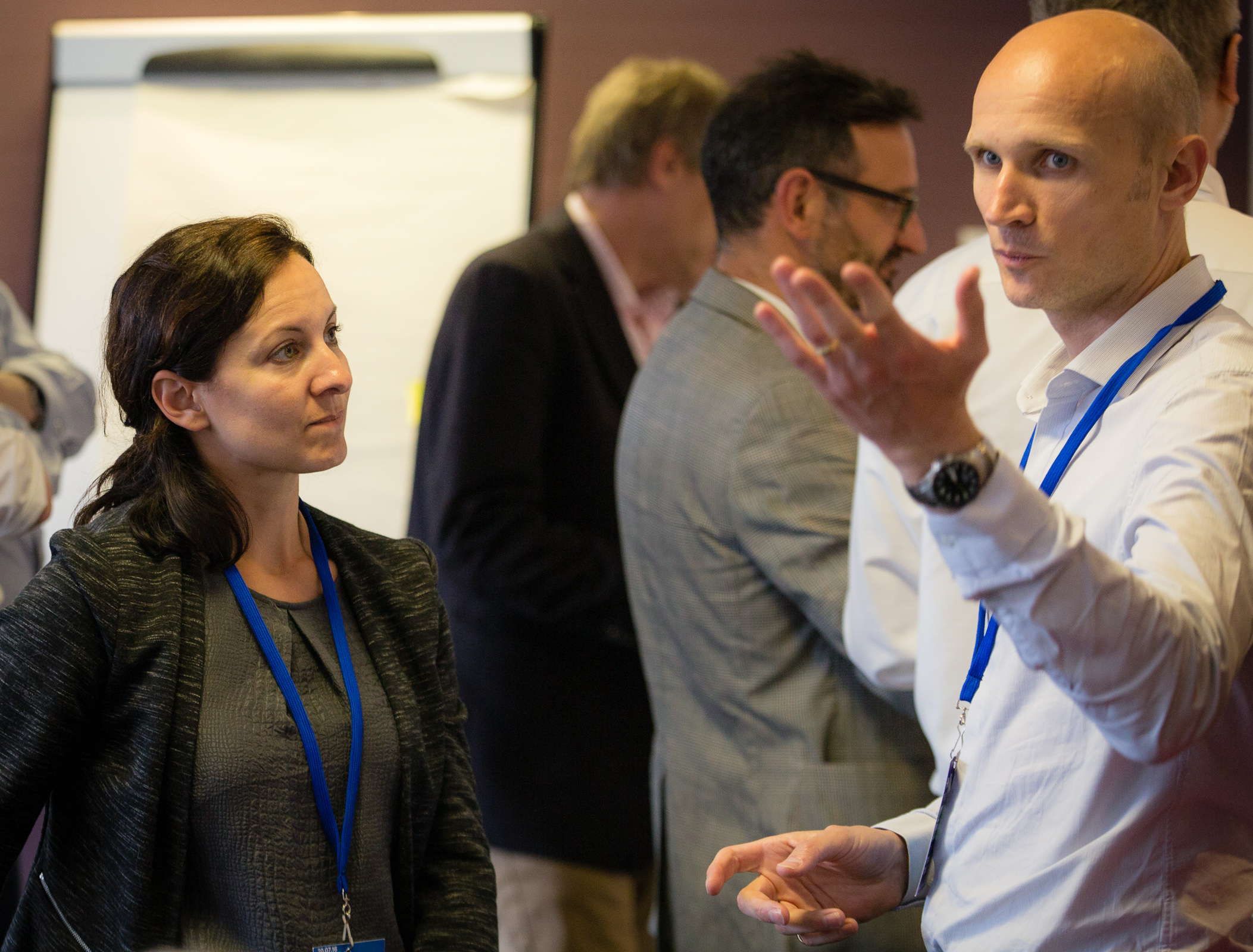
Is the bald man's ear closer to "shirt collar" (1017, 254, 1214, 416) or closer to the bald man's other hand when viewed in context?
"shirt collar" (1017, 254, 1214, 416)

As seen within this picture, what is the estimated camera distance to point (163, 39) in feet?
11.6

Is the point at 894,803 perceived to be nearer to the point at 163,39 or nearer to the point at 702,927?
the point at 702,927

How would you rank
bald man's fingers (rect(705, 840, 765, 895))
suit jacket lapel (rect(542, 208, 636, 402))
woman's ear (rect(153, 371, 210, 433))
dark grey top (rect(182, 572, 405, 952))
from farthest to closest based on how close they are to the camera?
suit jacket lapel (rect(542, 208, 636, 402)), woman's ear (rect(153, 371, 210, 433)), dark grey top (rect(182, 572, 405, 952)), bald man's fingers (rect(705, 840, 765, 895))

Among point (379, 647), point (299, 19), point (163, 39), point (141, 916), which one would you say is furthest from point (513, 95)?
point (141, 916)

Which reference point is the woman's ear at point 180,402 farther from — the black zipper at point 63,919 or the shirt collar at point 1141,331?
the shirt collar at point 1141,331

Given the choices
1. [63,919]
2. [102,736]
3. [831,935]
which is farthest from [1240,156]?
[63,919]

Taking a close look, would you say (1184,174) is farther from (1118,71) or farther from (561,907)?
(561,907)

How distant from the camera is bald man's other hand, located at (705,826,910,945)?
116cm

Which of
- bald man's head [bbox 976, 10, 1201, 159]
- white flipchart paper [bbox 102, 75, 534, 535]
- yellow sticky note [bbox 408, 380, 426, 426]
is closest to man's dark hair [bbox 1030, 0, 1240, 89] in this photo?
bald man's head [bbox 976, 10, 1201, 159]

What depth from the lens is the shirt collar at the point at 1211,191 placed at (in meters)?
1.47

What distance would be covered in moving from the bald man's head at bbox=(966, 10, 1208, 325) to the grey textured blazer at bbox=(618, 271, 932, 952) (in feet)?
2.49

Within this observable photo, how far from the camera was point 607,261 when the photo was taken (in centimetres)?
270

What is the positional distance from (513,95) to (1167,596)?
9.85 ft

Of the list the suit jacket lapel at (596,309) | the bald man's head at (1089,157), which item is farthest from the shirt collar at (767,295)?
the bald man's head at (1089,157)
